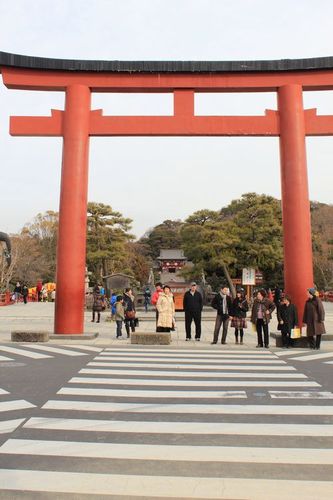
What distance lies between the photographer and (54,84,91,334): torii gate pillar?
1278cm

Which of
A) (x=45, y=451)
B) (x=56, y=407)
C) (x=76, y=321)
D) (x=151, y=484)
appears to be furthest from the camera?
(x=76, y=321)

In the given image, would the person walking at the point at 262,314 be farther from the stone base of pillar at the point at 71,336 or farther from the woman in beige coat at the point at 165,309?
the stone base of pillar at the point at 71,336

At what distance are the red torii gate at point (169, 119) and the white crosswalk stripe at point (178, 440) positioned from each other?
666 centimetres

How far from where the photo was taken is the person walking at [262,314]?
1126cm

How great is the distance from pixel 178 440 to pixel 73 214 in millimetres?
9716

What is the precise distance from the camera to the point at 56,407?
5277 mm

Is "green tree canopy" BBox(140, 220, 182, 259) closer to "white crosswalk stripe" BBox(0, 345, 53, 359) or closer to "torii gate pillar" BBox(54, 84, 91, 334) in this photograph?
Result: "torii gate pillar" BBox(54, 84, 91, 334)

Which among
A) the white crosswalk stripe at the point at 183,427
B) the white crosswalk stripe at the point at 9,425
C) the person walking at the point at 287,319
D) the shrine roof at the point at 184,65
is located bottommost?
the white crosswalk stripe at the point at 183,427

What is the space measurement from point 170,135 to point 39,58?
15.1ft

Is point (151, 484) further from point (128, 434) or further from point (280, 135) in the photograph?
point (280, 135)

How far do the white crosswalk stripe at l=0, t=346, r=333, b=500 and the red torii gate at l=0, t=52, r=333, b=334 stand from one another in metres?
6.66

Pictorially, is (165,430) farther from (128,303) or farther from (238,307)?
(128,303)

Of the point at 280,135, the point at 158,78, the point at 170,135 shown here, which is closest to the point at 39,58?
the point at 158,78

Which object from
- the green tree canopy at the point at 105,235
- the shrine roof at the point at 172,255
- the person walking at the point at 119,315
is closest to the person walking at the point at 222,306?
the person walking at the point at 119,315
